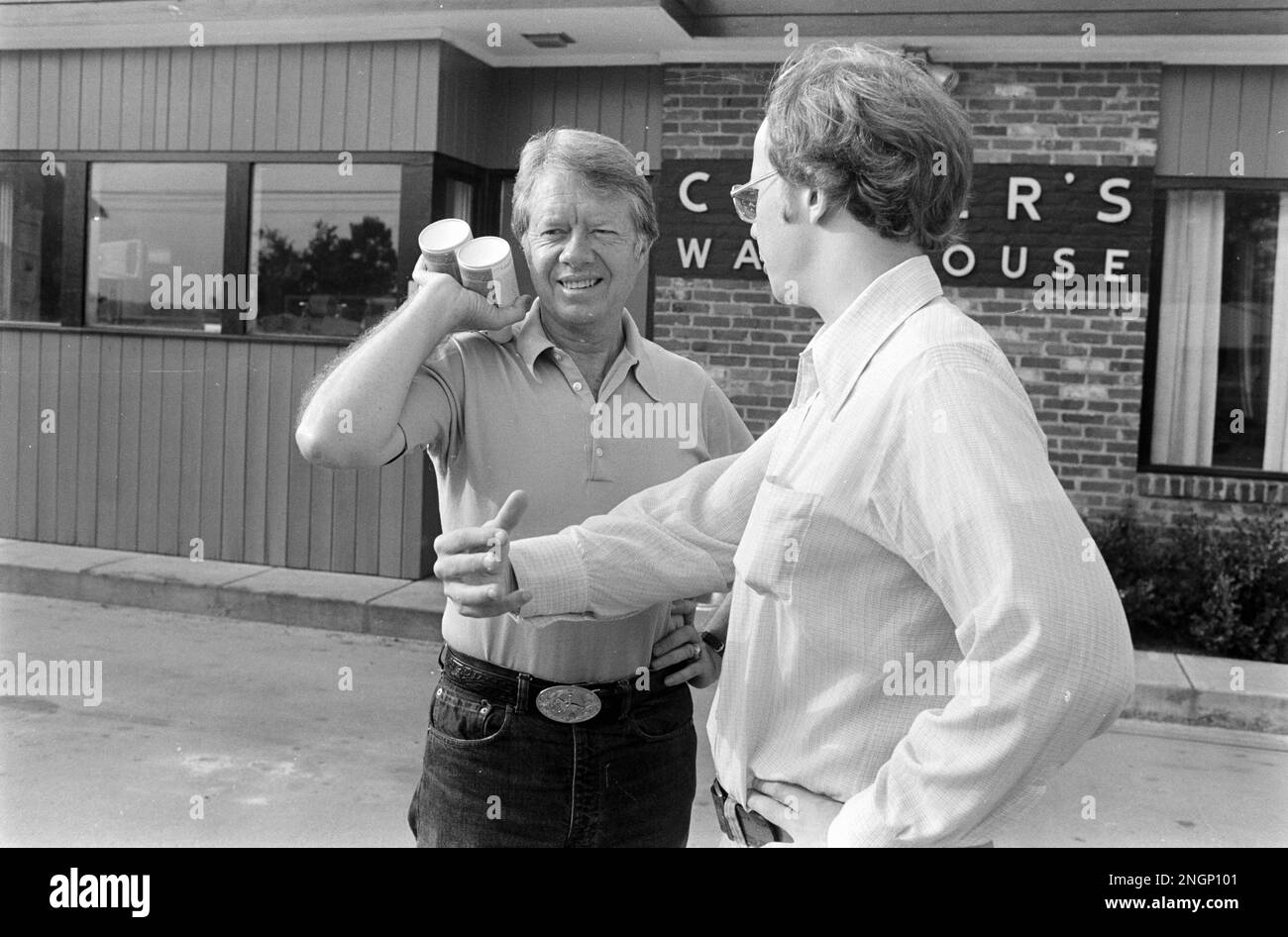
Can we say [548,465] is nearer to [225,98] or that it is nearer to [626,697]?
[626,697]

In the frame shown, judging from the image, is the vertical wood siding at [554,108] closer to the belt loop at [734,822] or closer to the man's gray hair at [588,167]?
the man's gray hair at [588,167]

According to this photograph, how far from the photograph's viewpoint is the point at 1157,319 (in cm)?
753

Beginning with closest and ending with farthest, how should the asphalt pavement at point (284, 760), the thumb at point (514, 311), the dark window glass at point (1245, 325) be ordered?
the thumb at point (514, 311), the asphalt pavement at point (284, 760), the dark window glass at point (1245, 325)

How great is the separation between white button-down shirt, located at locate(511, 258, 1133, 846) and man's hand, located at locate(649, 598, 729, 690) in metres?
0.64

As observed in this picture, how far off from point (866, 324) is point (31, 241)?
8.60m

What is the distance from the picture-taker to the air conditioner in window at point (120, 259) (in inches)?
333

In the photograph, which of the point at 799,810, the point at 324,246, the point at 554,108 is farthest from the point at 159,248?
the point at 799,810

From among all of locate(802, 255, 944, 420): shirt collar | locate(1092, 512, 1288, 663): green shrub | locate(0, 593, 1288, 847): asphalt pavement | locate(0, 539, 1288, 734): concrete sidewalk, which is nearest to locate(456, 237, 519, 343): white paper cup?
locate(802, 255, 944, 420): shirt collar

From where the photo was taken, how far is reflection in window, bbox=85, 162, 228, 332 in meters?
8.23

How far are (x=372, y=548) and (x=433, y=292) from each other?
5936 mm

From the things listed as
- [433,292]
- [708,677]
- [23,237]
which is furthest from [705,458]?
[23,237]

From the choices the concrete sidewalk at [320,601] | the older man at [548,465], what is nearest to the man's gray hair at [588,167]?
the older man at [548,465]

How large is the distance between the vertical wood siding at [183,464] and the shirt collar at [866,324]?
20.5 feet

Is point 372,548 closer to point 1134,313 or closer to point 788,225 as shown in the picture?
point 1134,313
